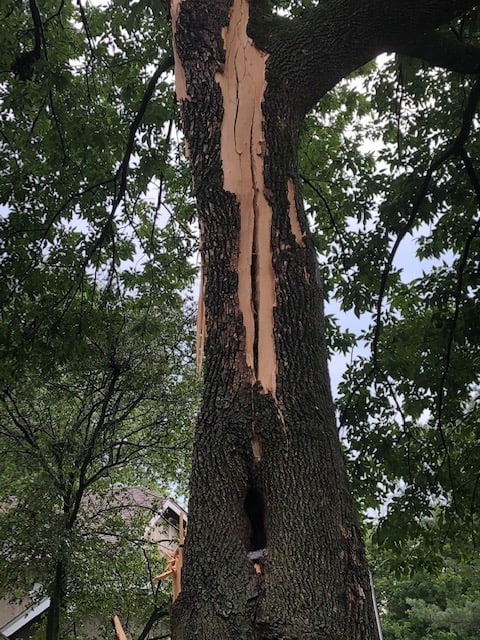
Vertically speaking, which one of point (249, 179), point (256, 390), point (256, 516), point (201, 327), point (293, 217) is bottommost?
point (256, 516)

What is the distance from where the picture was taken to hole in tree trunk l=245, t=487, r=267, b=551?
185 centimetres

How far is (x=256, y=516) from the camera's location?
75.8 inches

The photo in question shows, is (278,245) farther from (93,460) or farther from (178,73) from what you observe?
(93,460)

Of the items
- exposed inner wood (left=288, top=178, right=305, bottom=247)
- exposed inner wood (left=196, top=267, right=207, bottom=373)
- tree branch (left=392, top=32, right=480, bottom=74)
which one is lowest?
exposed inner wood (left=196, top=267, right=207, bottom=373)

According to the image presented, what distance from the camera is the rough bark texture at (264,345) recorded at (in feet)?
5.54

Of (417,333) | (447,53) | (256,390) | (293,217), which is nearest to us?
(256,390)

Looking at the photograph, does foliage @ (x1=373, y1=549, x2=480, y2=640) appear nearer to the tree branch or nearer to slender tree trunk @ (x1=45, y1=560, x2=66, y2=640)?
slender tree trunk @ (x1=45, y1=560, x2=66, y2=640)

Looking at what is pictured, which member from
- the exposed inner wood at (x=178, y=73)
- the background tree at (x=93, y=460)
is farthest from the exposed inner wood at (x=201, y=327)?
the background tree at (x=93, y=460)

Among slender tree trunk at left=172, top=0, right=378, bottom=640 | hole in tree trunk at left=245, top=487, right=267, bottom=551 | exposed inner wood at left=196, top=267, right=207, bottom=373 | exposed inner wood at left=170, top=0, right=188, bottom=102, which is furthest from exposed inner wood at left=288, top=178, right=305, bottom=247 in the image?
hole in tree trunk at left=245, top=487, right=267, bottom=551

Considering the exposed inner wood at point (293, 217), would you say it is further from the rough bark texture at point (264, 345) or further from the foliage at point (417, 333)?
the foliage at point (417, 333)

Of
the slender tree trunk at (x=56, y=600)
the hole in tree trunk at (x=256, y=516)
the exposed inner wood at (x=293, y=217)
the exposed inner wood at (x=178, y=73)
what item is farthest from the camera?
the slender tree trunk at (x=56, y=600)

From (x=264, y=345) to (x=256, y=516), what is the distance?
0.58 metres

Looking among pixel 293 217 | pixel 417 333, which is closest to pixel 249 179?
pixel 293 217

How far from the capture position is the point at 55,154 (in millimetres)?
5402
